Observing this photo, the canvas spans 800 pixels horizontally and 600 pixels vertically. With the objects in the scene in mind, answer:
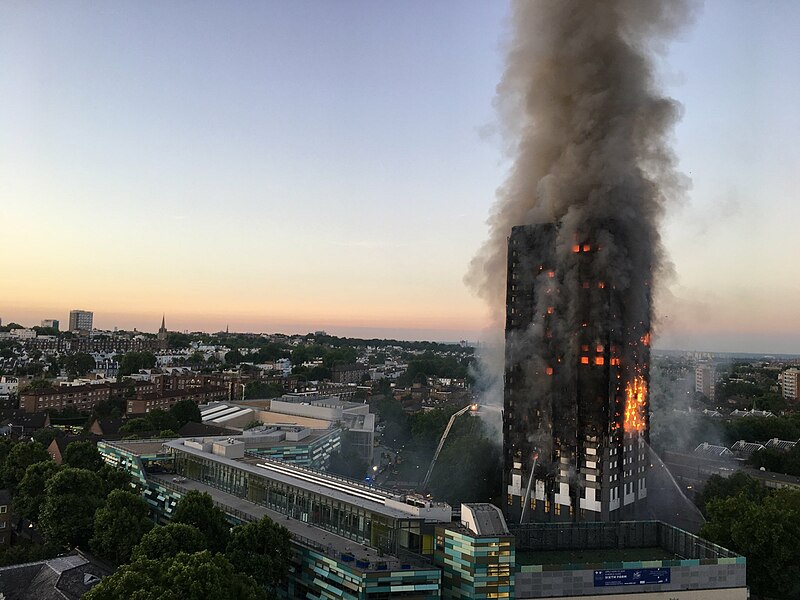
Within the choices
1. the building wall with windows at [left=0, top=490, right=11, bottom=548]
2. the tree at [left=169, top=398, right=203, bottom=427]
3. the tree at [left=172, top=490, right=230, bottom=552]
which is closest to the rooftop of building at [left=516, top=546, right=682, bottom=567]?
the tree at [left=172, top=490, right=230, bottom=552]

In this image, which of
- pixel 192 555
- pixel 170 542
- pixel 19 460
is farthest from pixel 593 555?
pixel 19 460

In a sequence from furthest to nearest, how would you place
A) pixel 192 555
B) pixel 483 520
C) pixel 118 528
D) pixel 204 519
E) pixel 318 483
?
pixel 318 483, pixel 118 528, pixel 204 519, pixel 483 520, pixel 192 555

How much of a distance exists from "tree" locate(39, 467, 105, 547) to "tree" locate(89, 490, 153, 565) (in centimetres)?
283

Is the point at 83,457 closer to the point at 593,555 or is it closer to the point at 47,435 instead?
the point at 47,435

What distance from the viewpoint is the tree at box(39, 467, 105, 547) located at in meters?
42.5

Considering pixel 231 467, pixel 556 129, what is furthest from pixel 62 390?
pixel 556 129

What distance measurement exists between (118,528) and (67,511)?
6.53m

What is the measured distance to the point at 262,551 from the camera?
33750 mm

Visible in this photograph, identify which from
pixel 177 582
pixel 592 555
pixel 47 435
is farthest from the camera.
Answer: pixel 47 435

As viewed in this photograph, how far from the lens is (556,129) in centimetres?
6131

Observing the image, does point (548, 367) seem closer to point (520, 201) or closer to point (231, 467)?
point (520, 201)

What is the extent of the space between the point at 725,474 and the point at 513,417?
82.4ft

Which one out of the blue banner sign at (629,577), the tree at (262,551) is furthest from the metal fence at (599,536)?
the tree at (262,551)

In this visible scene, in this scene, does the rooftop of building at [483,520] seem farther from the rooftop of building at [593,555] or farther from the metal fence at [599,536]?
the metal fence at [599,536]
